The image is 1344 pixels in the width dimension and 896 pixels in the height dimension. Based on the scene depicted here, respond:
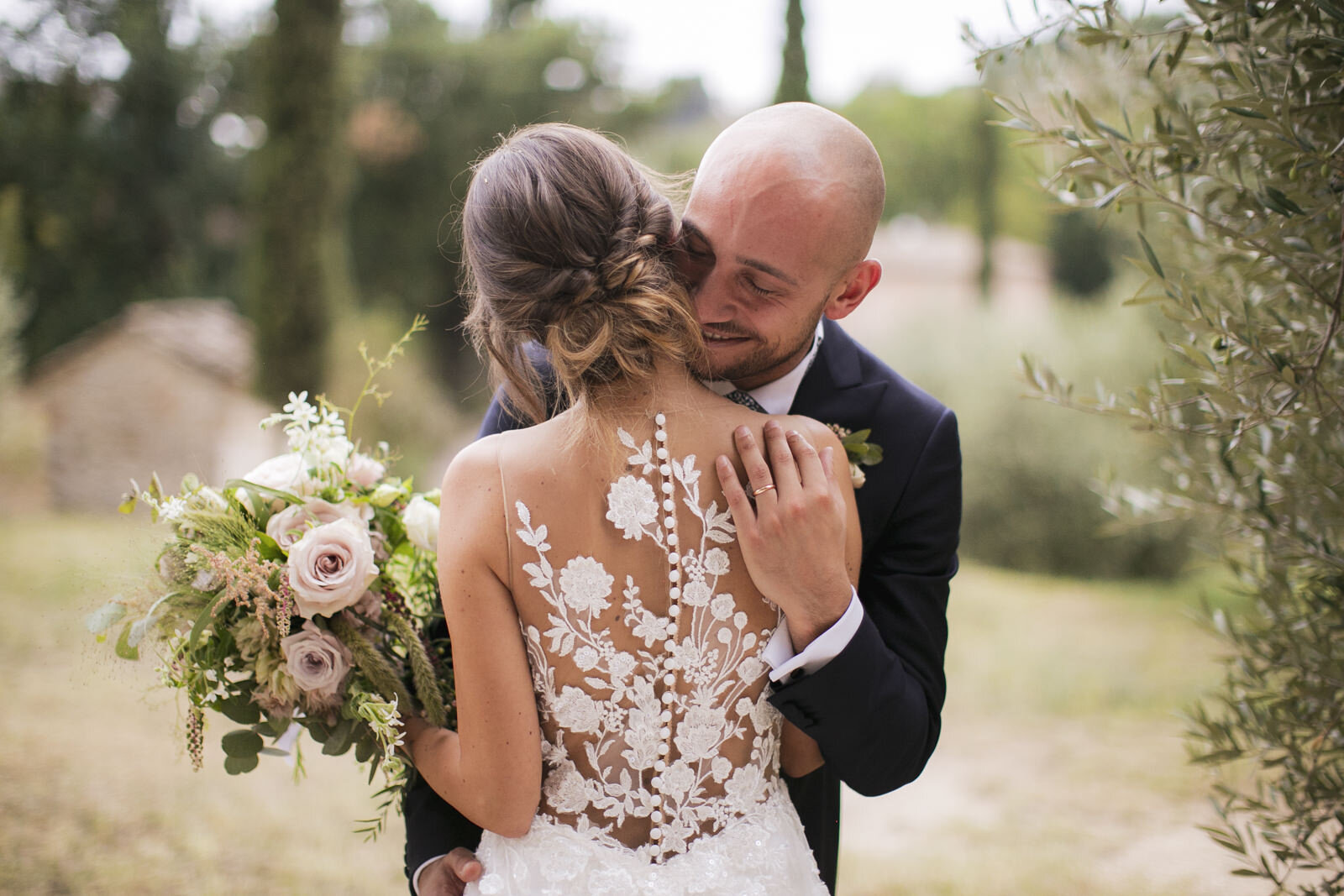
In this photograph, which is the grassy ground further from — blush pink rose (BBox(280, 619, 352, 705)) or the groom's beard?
the groom's beard

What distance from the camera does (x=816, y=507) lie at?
4.86ft

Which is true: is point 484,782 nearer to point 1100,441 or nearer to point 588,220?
point 588,220

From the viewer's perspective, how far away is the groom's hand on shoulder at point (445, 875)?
1.74 metres

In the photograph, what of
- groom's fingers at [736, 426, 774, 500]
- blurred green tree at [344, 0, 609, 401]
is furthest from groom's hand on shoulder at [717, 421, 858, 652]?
blurred green tree at [344, 0, 609, 401]

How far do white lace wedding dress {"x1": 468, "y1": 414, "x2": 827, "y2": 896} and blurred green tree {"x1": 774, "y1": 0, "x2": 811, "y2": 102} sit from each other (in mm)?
5475

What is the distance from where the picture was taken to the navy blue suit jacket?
1579 mm

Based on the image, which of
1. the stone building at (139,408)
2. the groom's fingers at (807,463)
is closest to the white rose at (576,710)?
the groom's fingers at (807,463)

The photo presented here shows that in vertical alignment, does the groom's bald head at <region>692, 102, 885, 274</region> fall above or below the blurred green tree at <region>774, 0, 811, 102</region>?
above

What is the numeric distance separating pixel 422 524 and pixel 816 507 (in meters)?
0.87

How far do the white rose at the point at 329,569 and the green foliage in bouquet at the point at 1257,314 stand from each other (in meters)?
1.71

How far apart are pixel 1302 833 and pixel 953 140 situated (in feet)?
96.5

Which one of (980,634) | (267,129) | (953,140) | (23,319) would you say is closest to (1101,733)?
(980,634)

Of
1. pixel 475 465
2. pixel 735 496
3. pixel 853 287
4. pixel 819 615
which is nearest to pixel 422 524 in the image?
pixel 475 465

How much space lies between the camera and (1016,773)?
593cm
